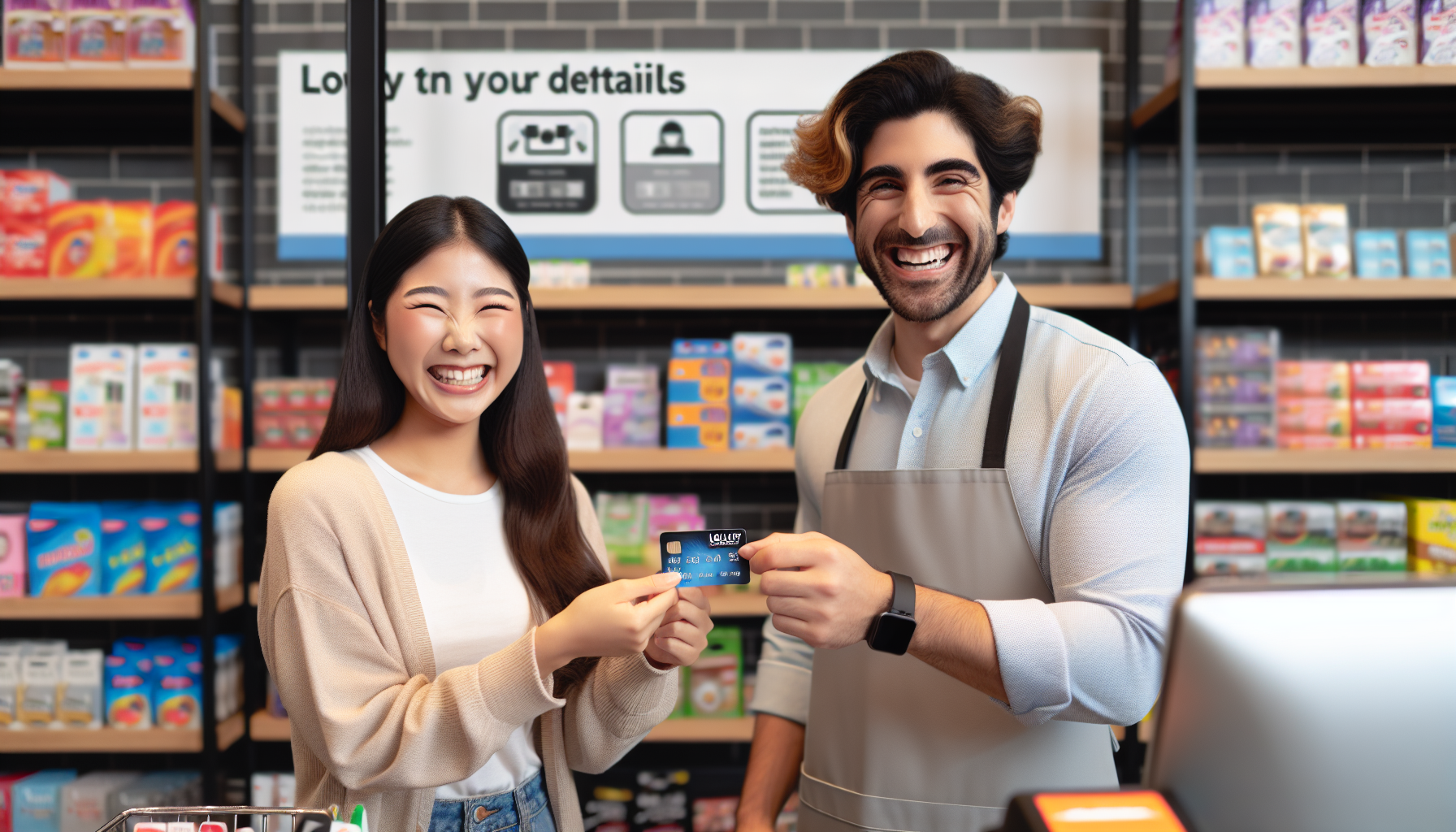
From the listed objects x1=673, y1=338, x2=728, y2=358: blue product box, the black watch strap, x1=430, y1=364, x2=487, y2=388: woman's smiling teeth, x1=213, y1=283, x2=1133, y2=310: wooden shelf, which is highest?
x1=213, y1=283, x2=1133, y2=310: wooden shelf

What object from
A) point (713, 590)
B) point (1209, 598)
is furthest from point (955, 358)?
point (713, 590)

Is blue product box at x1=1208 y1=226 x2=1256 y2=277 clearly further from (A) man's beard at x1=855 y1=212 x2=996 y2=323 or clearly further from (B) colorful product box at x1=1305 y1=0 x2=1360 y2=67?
(A) man's beard at x1=855 y1=212 x2=996 y2=323

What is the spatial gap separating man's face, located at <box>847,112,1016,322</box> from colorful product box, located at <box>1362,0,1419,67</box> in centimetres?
234

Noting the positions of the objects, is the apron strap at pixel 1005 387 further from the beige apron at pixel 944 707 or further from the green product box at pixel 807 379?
the green product box at pixel 807 379

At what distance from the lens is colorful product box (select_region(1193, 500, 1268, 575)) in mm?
2875

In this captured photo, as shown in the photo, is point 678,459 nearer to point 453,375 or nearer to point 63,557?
point 453,375

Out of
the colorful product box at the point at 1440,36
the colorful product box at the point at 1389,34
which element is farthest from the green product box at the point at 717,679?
the colorful product box at the point at 1440,36

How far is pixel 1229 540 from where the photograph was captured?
2.88 metres

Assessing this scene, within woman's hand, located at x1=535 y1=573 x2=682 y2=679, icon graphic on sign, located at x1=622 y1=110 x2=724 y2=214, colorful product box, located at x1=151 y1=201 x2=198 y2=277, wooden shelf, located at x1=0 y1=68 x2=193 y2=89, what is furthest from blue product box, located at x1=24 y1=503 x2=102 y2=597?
woman's hand, located at x1=535 y1=573 x2=682 y2=679

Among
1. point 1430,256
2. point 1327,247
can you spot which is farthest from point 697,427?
point 1430,256

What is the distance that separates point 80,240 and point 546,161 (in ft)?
5.12

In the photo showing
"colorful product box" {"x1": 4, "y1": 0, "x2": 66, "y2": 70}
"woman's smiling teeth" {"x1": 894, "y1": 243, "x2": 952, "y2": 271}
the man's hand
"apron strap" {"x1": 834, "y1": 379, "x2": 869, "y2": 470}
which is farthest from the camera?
"colorful product box" {"x1": 4, "y1": 0, "x2": 66, "y2": 70}

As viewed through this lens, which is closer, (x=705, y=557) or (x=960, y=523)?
(x=705, y=557)

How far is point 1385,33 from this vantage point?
285cm
